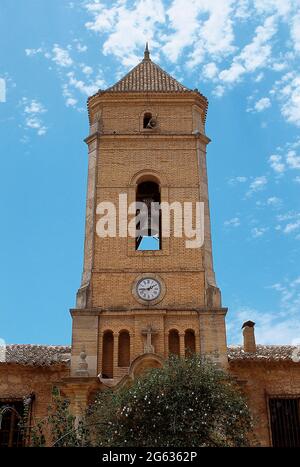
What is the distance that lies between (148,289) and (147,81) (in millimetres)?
8846

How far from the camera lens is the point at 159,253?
21.9 meters

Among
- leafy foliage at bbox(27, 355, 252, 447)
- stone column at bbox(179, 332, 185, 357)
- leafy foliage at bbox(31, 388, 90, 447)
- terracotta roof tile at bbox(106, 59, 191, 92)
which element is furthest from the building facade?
leafy foliage at bbox(27, 355, 252, 447)

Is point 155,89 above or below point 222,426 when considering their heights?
above

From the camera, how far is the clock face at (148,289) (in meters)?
21.1

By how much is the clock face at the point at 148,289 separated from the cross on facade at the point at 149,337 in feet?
3.47

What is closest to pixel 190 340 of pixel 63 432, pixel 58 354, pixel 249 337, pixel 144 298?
pixel 144 298

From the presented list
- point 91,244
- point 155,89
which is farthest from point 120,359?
point 155,89

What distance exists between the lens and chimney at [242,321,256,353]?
2262 centimetres

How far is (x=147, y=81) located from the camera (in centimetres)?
2611

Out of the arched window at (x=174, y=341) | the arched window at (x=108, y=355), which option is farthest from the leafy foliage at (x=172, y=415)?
the arched window at (x=174, y=341)

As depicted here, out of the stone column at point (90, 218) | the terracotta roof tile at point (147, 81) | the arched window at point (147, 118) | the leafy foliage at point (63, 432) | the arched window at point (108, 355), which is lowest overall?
the leafy foliage at point (63, 432)

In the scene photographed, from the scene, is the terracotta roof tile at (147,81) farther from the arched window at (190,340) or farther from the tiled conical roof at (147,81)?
the arched window at (190,340)
